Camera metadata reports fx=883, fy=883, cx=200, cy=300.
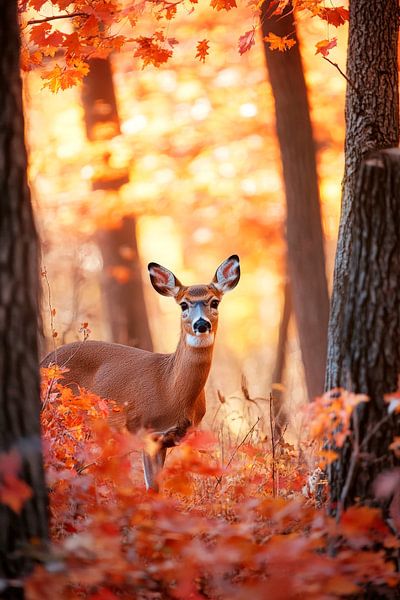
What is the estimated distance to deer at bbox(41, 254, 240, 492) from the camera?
776 centimetres

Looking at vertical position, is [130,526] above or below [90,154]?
below

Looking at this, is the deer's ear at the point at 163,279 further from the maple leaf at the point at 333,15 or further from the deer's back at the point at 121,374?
the maple leaf at the point at 333,15

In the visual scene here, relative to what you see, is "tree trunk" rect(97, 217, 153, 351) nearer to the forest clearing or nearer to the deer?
the forest clearing

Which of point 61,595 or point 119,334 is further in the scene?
point 119,334

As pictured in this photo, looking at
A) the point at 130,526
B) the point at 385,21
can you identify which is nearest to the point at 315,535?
the point at 130,526

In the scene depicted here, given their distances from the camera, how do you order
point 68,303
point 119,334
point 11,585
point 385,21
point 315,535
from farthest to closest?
1. point 68,303
2. point 119,334
3. point 385,21
4. point 315,535
5. point 11,585

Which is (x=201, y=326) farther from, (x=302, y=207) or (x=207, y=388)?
(x=207, y=388)

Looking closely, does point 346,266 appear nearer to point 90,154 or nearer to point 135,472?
point 135,472

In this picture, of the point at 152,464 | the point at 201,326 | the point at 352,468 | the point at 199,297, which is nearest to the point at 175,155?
the point at 199,297

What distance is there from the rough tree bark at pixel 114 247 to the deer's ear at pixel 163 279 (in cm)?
652

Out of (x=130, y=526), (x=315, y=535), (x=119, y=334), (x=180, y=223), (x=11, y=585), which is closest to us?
(x=11, y=585)

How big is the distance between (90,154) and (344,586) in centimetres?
1251

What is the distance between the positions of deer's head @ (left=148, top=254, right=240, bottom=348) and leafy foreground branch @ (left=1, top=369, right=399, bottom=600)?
2404 millimetres

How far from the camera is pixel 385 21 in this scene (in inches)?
237
